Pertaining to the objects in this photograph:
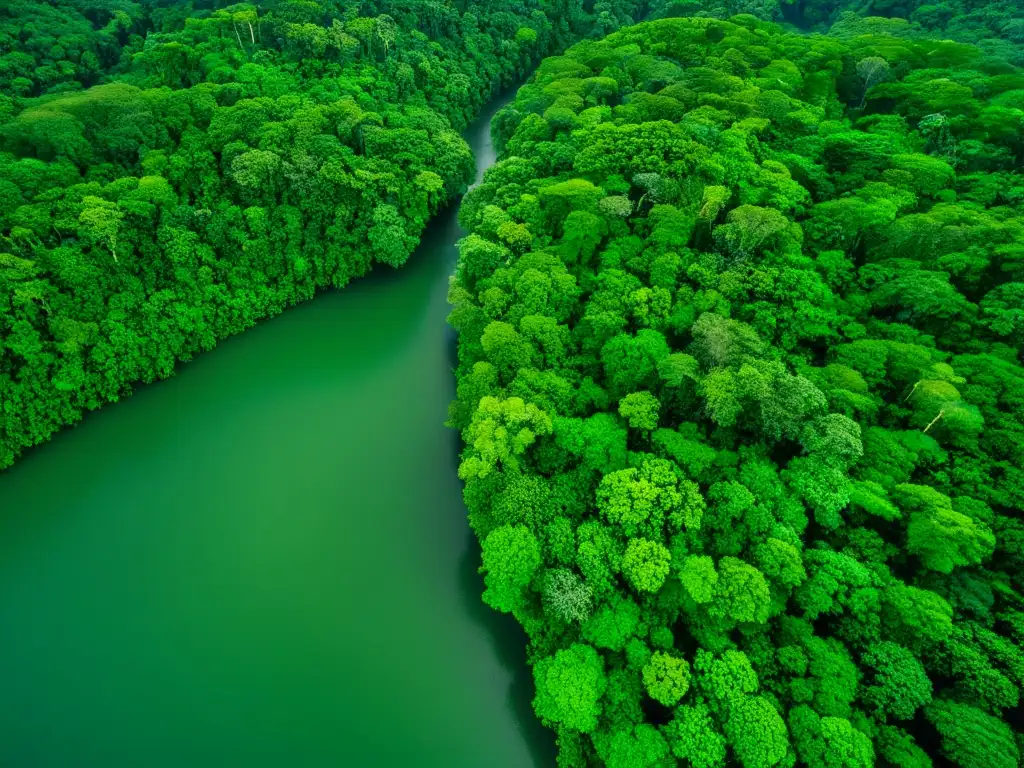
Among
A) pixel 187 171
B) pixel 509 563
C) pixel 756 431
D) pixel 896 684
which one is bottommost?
pixel 509 563

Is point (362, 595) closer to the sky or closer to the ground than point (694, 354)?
closer to the ground

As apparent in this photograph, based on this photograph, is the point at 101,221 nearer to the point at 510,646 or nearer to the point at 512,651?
the point at 510,646

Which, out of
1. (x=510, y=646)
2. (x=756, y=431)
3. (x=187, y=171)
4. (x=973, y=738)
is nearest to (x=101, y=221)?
(x=187, y=171)

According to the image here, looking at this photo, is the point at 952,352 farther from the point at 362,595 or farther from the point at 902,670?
the point at 362,595

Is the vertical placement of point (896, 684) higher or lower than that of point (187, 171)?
lower

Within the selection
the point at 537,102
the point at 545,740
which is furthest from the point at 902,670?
the point at 537,102

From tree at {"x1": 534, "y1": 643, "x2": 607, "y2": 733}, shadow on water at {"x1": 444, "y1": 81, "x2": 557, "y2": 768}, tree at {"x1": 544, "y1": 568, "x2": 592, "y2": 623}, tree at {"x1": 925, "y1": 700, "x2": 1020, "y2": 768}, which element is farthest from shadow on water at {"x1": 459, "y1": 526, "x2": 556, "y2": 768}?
tree at {"x1": 925, "y1": 700, "x2": 1020, "y2": 768}

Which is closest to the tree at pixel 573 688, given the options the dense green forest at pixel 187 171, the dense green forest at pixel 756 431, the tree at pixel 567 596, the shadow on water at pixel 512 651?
the dense green forest at pixel 756 431
